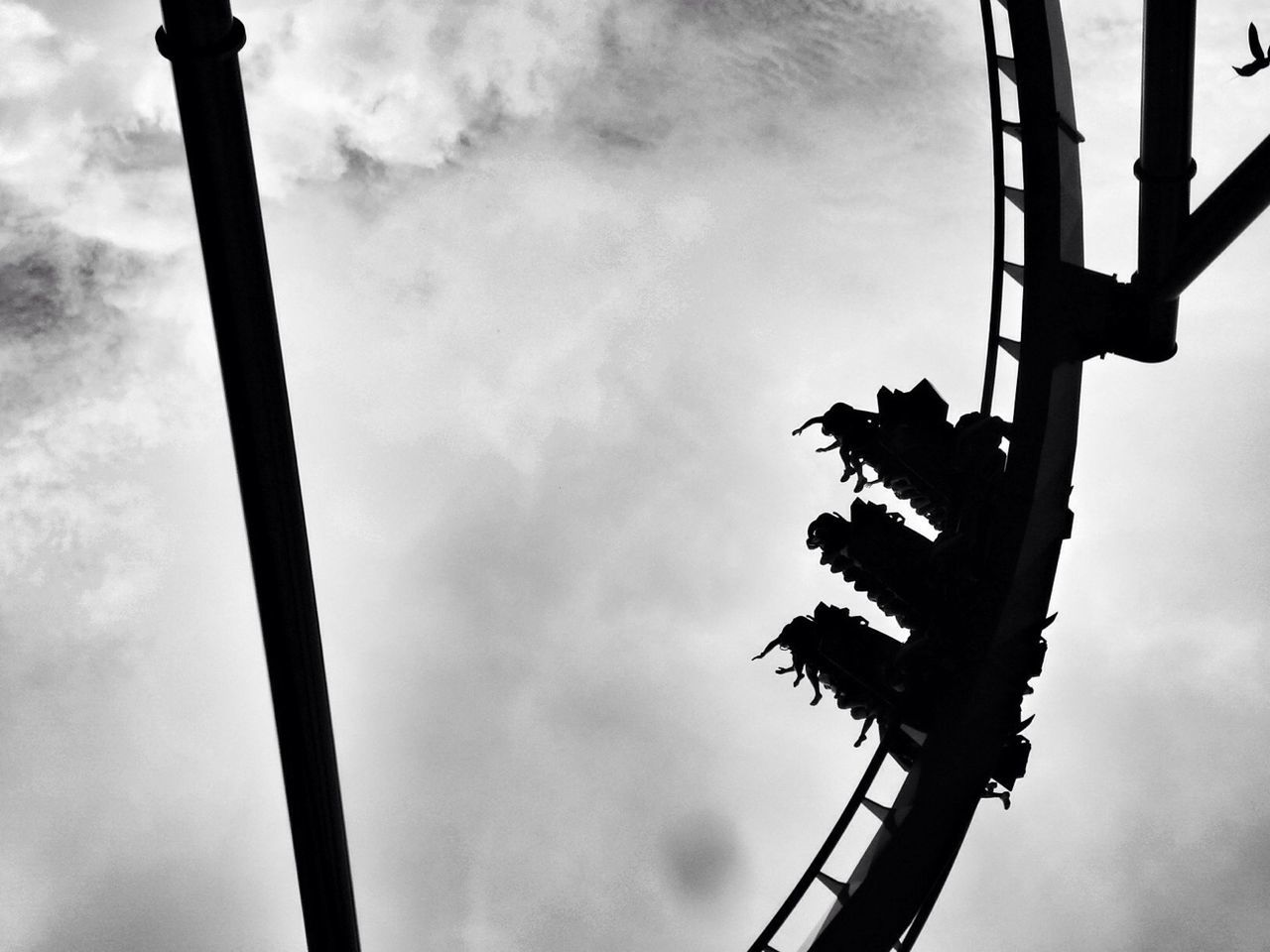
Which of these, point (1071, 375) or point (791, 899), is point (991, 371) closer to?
point (1071, 375)

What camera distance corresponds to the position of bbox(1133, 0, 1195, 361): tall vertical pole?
13.2 metres

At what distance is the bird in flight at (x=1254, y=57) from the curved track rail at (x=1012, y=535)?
8.28 feet

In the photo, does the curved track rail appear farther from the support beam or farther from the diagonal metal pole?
the diagonal metal pole

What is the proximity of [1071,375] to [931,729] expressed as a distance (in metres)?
4.62

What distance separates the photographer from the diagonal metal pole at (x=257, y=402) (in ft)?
25.2

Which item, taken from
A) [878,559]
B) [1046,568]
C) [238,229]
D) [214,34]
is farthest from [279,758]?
[1046,568]

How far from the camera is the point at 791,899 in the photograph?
14305mm

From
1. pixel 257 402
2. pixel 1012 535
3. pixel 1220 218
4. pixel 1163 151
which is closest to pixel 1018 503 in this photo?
pixel 1012 535

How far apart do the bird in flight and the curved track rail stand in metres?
2.52

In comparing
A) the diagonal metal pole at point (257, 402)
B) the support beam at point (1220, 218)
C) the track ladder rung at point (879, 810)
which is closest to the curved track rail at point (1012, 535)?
the track ladder rung at point (879, 810)

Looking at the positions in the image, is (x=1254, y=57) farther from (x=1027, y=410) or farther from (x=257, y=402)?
(x=257, y=402)

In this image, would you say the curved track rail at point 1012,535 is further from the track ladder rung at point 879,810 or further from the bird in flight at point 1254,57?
the bird in flight at point 1254,57

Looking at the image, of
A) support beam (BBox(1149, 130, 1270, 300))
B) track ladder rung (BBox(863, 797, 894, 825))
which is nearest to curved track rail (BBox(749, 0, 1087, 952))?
track ladder rung (BBox(863, 797, 894, 825))

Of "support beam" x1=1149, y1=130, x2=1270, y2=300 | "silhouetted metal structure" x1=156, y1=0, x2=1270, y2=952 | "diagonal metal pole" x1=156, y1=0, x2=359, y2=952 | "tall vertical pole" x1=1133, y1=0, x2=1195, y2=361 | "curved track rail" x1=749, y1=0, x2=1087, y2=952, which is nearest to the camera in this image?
"diagonal metal pole" x1=156, y1=0, x2=359, y2=952
